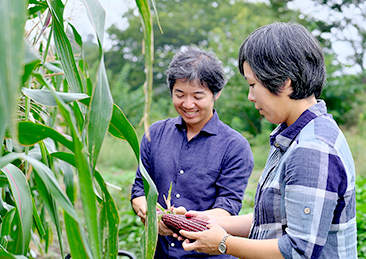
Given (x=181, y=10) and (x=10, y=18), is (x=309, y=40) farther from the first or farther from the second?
(x=181, y=10)

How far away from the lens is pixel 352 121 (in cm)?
1048

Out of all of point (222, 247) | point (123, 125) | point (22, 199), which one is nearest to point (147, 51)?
point (123, 125)

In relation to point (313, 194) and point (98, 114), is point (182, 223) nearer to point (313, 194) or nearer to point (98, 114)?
point (313, 194)

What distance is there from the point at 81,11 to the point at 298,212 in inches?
40.0

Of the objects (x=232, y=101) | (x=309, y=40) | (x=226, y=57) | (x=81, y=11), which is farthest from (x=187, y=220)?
(x=226, y=57)

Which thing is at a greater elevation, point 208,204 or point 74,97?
point 74,97

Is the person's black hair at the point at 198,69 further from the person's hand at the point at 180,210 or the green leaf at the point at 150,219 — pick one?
the green leaf at the point at 150,219

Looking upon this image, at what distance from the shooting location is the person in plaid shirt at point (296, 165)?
88 cm

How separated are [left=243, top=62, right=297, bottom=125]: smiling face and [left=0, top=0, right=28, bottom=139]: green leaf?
0.76 metres

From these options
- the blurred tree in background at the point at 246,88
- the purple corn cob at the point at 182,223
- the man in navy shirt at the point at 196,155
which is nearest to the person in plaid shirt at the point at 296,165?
the purple corn cob at the point at 182,223

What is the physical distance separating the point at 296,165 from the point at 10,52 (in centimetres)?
74

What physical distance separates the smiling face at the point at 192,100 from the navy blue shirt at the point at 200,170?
0.06 meters

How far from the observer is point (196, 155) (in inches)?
62.6

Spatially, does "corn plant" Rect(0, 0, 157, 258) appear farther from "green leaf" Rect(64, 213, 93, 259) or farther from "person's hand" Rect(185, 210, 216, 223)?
"person's hand" Rect(185, 210, 216, 223)
